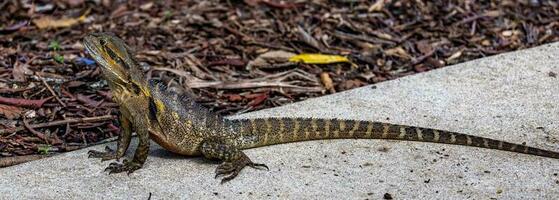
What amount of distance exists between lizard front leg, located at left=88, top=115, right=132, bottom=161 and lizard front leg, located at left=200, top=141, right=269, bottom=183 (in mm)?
467

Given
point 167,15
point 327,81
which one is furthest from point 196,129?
point 167,15

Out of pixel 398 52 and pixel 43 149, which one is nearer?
pixel 43 149

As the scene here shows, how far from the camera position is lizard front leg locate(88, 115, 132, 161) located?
5570 mm

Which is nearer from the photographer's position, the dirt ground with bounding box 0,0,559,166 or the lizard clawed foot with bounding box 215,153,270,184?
the lizard clawed foot with bounding box 215,153,270,184

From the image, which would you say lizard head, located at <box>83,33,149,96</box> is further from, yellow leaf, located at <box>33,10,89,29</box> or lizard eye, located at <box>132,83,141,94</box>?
yellow leaf, located at <box>33,10,89,29</box>

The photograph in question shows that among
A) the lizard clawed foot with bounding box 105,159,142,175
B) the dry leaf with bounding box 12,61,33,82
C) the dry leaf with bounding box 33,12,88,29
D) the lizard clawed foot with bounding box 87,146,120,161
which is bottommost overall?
the dry leaf with bounding box 33,12,88,29

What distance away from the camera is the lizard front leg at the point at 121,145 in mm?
5570

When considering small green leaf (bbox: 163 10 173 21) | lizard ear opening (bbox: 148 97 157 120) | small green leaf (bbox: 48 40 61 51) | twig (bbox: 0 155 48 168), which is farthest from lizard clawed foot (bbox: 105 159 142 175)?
small green leaf (bbox: 163 10 173 21)

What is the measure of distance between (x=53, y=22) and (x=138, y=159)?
3.33 meters

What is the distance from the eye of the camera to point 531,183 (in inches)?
202

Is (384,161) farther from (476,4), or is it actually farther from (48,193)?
(476,4)

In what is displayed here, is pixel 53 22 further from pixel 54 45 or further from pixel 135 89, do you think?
pixel 135 89

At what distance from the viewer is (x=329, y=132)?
5848 mm

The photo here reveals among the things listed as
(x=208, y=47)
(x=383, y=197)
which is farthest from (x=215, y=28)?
(x=383, y=197)
